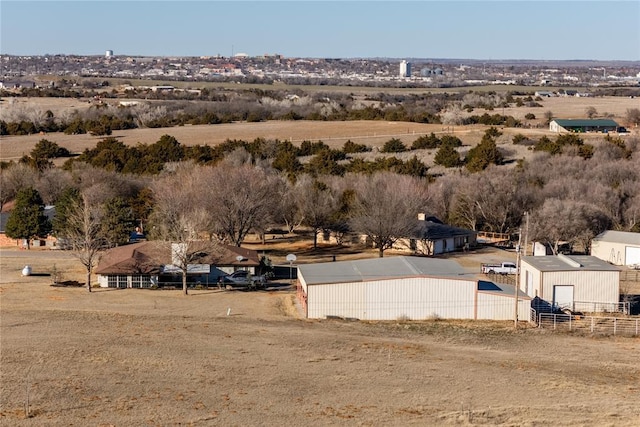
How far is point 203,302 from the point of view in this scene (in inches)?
1270

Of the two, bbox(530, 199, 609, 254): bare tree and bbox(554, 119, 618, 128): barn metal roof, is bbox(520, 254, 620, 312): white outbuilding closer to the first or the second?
bbox(530, 199, 609, 254): bare tree

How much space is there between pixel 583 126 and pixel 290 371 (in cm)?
7155

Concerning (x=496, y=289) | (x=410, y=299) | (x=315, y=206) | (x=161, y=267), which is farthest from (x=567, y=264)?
(x=315, y=206)

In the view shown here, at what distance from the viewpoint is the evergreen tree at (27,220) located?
143ft

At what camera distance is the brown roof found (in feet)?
116

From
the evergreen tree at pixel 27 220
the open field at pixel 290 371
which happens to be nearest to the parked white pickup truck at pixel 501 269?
the open field at pixel 290 371

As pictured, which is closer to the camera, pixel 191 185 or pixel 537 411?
pixel 537 411

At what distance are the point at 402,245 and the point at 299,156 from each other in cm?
2900

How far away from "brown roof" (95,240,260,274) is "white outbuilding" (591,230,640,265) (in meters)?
16.3

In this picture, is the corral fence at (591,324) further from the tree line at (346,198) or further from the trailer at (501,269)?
the tree line at (346,198)

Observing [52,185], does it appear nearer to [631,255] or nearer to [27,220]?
[27,220]

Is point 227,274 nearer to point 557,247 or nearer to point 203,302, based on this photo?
point 203,302

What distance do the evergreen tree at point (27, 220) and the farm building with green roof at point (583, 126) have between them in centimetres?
5659

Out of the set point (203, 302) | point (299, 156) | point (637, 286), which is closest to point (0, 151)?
point (299, 156)
